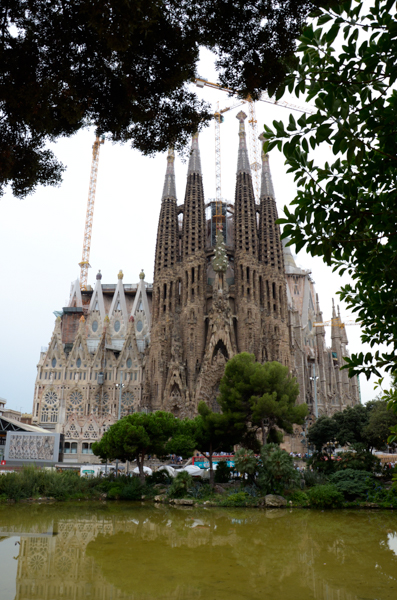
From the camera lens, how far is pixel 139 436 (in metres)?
21.4

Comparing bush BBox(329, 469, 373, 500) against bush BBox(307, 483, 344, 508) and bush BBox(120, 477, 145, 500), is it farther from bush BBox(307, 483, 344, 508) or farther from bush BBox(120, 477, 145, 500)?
bush BBox(120, 477, 145, 500)

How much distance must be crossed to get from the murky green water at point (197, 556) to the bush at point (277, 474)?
9.31 feet

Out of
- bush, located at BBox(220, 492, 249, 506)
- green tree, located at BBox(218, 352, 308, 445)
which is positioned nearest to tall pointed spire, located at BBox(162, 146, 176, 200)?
green tree, located at BBox(218, 352, 308, 445)

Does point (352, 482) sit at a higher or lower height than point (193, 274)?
lower

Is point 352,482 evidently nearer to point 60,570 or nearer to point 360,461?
point 360,461

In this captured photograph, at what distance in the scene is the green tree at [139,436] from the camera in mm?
21406

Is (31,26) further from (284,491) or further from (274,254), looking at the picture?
(274,254)

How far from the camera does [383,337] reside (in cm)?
560

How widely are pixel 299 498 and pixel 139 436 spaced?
7248 millimetres

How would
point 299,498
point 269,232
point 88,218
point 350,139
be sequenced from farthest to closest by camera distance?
point 88,218 → point 269,232 → point 299,498 → point 350,139

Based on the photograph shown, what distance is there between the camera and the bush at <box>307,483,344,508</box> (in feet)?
57.7

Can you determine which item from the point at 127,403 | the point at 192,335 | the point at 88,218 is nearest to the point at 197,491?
the point at 192,335

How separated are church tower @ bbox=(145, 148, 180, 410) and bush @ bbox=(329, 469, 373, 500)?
2795 centimetres

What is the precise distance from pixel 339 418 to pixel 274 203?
103 ft
